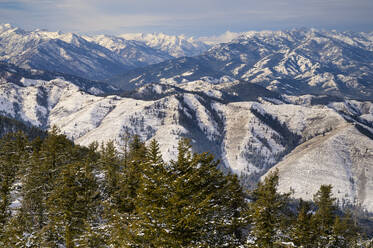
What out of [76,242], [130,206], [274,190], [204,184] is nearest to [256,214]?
[274,190]

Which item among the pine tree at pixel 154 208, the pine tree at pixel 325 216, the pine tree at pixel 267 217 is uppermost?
the pine tree at pixel 154 208

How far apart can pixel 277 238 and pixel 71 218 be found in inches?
1136

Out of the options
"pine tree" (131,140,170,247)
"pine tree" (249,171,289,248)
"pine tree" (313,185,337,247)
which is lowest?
"pine tree" (313,185,337,247)

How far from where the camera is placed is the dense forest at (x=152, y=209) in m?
27.7

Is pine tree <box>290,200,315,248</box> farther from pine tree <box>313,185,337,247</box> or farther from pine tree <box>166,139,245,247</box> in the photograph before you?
pine tree <box>166,139,245,247</box>

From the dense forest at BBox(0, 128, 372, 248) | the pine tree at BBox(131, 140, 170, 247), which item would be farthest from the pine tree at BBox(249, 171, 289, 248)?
the pine tree at BBox(131, 140, 170, 247)

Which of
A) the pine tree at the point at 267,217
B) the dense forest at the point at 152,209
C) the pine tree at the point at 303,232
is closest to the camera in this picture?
the dense forest at the point at 152,209

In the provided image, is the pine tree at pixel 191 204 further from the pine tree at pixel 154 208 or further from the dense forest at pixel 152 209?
the pine tree at pixel 154 208

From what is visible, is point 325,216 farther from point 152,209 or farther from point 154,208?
point 154,208

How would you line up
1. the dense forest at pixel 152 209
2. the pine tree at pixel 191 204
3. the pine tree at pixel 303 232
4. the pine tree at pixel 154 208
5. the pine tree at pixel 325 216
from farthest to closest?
the pine tree at pixel 325 216
the pine tree at pixel 303 232
the dense forest at pixel 152 209
the pine tree at pixel 154 208
the pine tree at pixel 191 204

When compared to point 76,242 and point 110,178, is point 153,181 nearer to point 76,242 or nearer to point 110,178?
point 76,242

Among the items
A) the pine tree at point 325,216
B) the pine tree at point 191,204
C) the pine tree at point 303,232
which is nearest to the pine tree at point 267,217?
the pine tree at point 303,232

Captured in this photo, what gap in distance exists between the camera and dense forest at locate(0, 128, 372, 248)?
27.7 metres

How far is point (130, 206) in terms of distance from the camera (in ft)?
150
